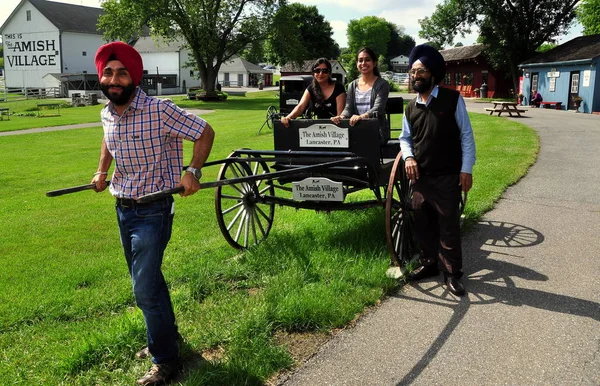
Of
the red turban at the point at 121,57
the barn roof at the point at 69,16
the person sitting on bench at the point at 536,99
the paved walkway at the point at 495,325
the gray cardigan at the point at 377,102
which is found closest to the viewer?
the red turban at the point at 121,57

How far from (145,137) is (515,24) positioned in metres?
48.7

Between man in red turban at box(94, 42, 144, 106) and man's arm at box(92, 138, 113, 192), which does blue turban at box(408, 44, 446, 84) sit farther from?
man's arm at box(92, 138, 113, 192)

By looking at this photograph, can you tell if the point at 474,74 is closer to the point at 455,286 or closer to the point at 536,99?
the point at 536,99

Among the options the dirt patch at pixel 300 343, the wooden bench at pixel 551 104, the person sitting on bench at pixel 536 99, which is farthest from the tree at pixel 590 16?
the dirt patch at pixel 300 343

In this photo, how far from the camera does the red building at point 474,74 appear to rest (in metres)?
51.0

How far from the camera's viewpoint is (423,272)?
16.8ft

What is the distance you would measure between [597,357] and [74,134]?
2181 cm

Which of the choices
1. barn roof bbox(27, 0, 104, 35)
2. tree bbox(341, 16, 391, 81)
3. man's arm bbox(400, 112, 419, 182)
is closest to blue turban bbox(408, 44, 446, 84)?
man's arm bbox(400, 112, 419, 182)

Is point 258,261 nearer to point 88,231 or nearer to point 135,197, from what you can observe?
point 135,197

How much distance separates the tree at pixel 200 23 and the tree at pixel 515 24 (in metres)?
18.2

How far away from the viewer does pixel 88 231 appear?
7.38 meters

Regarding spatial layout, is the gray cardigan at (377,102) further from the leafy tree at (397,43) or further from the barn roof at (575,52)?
the leafy tree at (397,43)

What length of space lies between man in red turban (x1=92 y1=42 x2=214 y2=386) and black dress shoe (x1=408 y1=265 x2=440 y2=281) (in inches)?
95.3

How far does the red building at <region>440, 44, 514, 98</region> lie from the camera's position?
50969 mm
